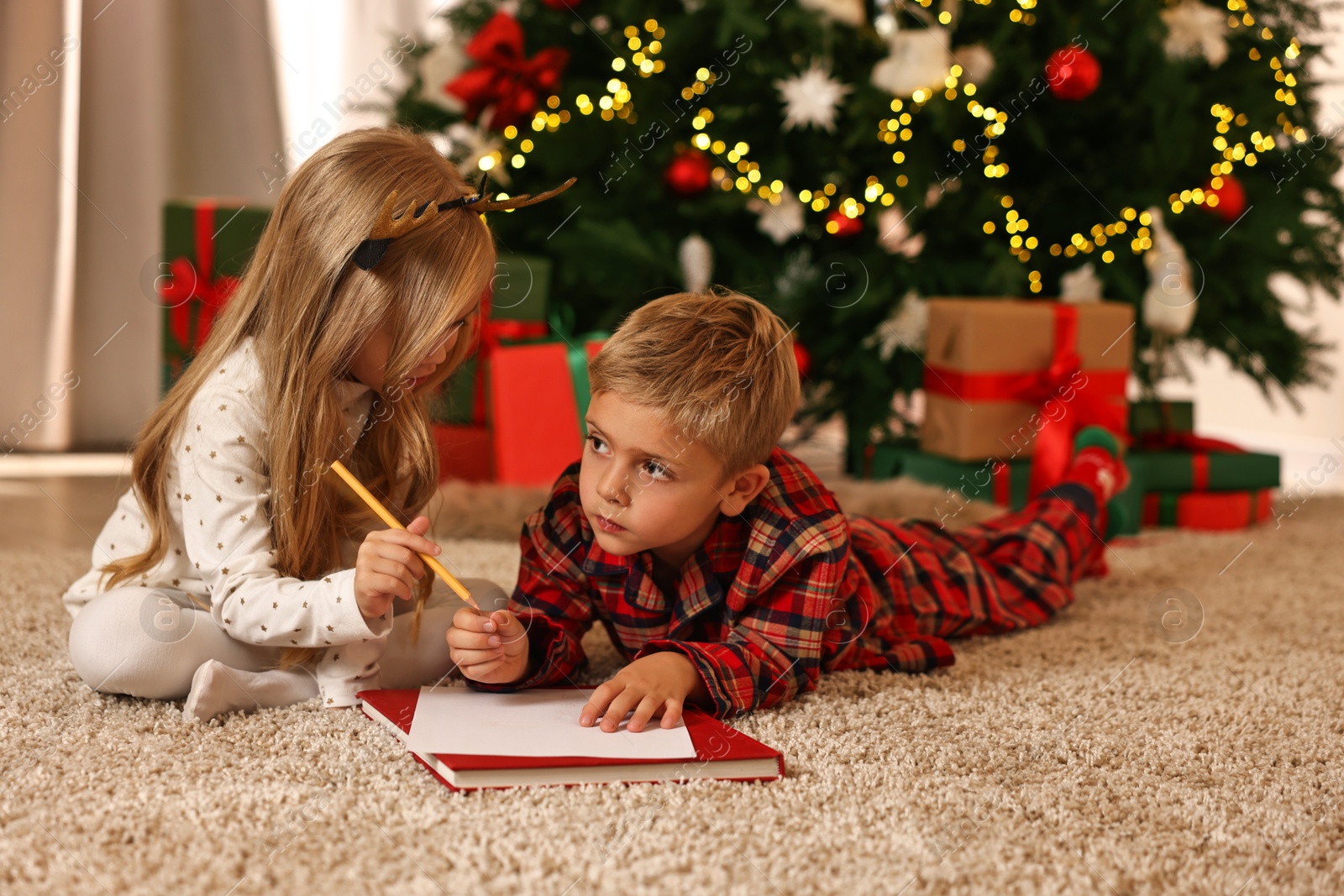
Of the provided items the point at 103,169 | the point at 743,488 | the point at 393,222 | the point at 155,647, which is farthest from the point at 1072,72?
the point at 103,169

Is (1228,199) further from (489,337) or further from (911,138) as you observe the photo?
(489,337)

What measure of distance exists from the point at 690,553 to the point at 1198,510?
119cm

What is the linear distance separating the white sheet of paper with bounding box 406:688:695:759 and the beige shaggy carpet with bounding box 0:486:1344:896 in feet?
0.08

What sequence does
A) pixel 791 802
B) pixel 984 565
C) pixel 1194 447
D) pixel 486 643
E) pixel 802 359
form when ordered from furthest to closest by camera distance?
pixel 1194 447 → pixel 802 359 → pixel 984 565 → pixel 486 643 → pixel 791 802

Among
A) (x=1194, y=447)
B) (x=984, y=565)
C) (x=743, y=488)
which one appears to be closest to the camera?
(x=743, y=488)

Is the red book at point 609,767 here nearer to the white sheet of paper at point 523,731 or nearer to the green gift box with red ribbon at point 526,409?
the white sheet of paper at point 523,731

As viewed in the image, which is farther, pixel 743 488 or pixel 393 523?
pixel 743 488

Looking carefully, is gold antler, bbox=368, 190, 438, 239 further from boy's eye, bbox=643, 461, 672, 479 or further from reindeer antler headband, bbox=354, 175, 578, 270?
boy's eye, bbox=643, 461, 672, 479

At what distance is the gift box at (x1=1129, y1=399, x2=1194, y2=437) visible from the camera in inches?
76.2

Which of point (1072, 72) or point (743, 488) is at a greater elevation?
point (1072, 72)

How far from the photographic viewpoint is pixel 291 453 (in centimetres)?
82

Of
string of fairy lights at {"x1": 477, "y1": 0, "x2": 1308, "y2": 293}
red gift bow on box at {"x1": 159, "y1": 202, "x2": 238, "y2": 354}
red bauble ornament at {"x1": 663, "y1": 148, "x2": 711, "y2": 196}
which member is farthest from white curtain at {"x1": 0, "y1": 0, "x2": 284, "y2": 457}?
red bauble ornament at {"x1": 663, "y1": 148, "x2": 711, "y2": 196}

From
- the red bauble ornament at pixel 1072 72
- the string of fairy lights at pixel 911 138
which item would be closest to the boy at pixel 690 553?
the string of fairy lights at pixel 911 138

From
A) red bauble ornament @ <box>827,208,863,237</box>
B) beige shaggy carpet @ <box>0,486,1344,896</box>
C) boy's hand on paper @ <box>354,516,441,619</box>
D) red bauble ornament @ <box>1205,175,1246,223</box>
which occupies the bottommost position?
beige shaggy carpet @ <box>0,486,1344,896</box>
